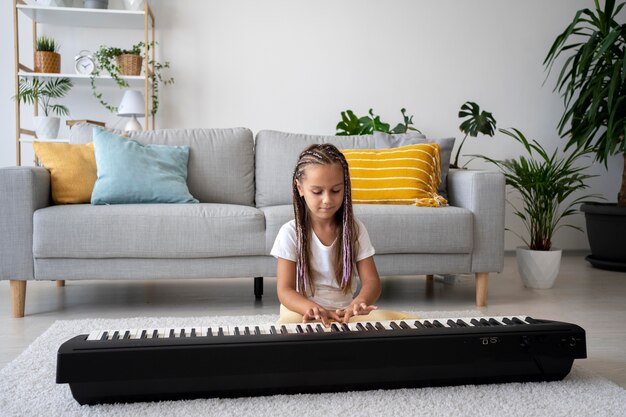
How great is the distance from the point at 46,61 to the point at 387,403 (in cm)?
362

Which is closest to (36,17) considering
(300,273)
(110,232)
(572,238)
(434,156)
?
(110,232)

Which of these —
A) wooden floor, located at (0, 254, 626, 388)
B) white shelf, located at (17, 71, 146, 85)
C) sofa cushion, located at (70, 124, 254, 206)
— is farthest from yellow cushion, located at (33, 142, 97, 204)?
white shelf, located at (17, 71, 146, 85)

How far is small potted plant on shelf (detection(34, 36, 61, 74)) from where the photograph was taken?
163 inches

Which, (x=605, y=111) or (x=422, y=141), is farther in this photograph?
(x=605, y=111)

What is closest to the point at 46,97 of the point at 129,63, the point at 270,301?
the point at 129,63

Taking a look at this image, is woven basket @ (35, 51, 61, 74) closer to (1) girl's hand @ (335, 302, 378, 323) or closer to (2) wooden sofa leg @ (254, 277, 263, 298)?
(2) wooden sofa leg @ (254, 277, 263, 298)

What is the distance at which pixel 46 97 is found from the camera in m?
4.40

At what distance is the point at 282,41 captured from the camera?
15.3 feet

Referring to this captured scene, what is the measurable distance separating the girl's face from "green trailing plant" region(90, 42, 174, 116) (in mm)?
2876

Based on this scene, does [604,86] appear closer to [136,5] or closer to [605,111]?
[605,111]

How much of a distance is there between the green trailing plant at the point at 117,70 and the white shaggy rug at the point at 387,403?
2.99 metres

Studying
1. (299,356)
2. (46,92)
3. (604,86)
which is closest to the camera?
(299,356)

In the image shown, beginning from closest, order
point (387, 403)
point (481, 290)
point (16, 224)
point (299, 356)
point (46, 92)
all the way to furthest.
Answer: point (299, 356)
point (387, 403)
point (16, 224)
point (481, 290)
point (46, 92)

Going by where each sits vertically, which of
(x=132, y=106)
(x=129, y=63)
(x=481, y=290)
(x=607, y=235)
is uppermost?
(x=129, y=63)
